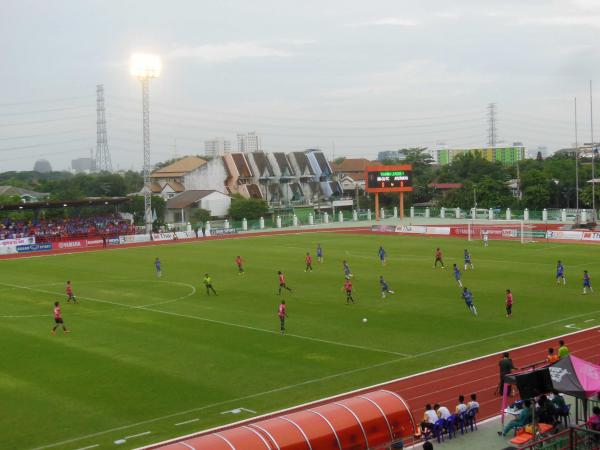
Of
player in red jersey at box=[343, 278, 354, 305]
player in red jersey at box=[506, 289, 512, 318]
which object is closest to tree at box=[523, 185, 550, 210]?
player in red jersey at box=[343, 278, 354, 305]

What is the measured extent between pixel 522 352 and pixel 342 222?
244 ft

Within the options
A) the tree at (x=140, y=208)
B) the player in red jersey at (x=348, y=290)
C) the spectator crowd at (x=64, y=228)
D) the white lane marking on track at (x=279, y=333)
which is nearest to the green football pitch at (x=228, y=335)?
the white lane marking on track at (x=279, y=333)

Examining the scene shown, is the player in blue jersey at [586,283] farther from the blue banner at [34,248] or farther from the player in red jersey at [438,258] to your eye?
the blue banner at [34,248]

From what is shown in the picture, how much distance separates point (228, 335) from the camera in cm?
3048

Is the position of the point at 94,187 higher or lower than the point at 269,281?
higher

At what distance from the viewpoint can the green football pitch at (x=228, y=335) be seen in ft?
70.1

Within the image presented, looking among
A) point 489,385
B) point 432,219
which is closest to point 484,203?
point 432,219

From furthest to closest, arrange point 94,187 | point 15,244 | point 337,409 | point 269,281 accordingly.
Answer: point 94,187 → point 15,244 → point 269,281 → point 337,409

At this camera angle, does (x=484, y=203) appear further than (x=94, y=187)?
No

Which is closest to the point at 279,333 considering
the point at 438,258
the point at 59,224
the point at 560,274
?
the point at 560,274

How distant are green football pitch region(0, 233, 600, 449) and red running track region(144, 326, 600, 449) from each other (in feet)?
2.11

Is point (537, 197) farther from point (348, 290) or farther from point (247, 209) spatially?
point (348, 290)

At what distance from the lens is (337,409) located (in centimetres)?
1577

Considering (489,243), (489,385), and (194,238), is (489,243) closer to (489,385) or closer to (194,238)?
(194,238)
